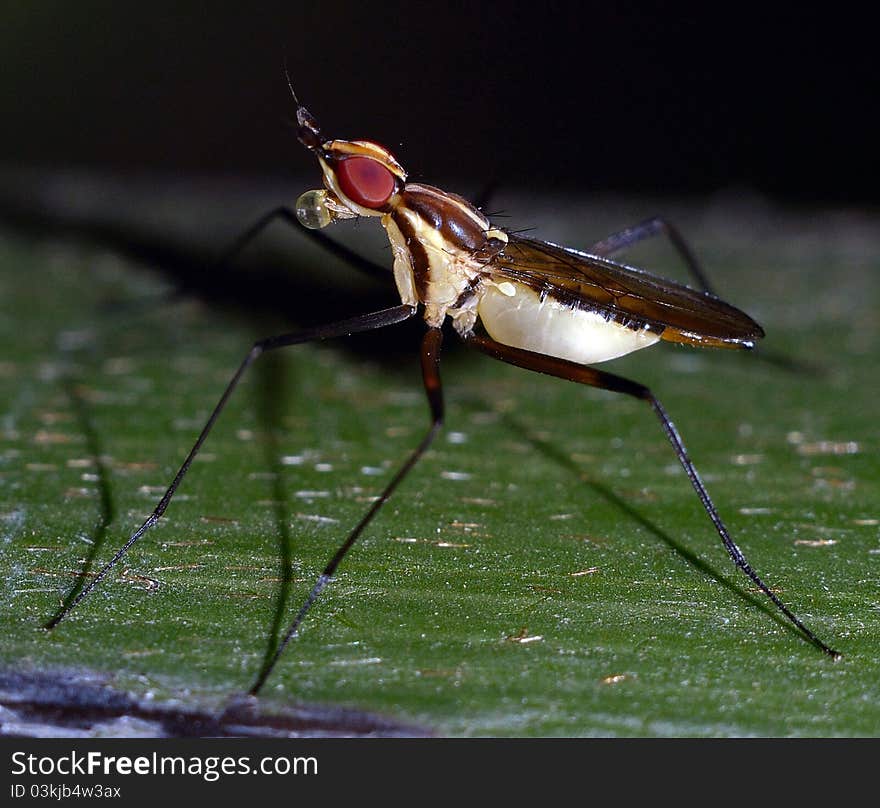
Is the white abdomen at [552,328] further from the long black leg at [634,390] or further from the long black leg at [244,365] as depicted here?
the long black leg at [244,365]

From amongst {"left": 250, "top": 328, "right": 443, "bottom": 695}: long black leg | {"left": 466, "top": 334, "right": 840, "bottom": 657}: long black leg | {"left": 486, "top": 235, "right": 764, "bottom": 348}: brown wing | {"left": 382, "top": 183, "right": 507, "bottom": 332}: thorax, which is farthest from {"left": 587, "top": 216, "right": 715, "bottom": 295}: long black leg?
{"left": 250, "top": 328, "right": 443, "bottom": 695}: long black leg

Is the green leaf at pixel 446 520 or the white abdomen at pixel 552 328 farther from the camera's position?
the white abdomen at pixel 552 328

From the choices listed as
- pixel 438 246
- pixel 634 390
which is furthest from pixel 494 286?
pixel 634 390

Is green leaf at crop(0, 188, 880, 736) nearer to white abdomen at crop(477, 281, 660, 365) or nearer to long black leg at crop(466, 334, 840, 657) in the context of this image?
long black leg at crop(466, 334, 840, 657)

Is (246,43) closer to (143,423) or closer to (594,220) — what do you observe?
(594,220)

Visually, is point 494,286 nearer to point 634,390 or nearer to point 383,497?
point 634,390

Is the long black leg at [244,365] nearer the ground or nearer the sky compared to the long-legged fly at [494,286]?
nearer the ground

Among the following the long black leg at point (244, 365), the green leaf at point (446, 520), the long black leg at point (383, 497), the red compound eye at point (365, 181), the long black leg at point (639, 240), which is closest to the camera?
the green leaf at point (446, 520)

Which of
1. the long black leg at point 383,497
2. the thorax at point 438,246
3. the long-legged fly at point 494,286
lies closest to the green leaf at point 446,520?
the long black leg at point 383,497
